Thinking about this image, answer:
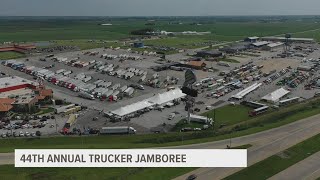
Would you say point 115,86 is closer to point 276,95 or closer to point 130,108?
point 130,108

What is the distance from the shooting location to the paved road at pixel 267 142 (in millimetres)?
43469

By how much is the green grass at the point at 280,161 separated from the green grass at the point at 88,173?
294 inches

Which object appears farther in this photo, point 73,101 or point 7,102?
point 73,101

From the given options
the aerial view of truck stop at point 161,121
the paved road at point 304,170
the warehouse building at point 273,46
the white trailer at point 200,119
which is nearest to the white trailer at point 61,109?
the aerial view of truck stop at point 161,121

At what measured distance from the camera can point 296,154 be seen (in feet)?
162

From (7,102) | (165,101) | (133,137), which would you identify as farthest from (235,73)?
(7,102)

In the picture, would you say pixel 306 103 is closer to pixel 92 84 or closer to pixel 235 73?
pixel 235 73

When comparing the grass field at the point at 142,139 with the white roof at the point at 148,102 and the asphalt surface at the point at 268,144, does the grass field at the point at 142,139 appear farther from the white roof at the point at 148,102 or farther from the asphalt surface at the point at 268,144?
the white roof at the point at 148,102

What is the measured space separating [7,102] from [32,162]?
35.8 metres

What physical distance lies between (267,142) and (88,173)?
91.8 feet

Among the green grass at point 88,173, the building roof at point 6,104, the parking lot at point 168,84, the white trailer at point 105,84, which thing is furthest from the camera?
the white trailer at point 105,84

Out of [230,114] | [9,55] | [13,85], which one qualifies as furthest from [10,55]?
[230,114]

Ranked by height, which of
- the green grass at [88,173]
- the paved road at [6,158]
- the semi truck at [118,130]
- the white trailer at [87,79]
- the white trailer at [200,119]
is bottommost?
the green grass at [88,173]

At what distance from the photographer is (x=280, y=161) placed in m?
47.3
